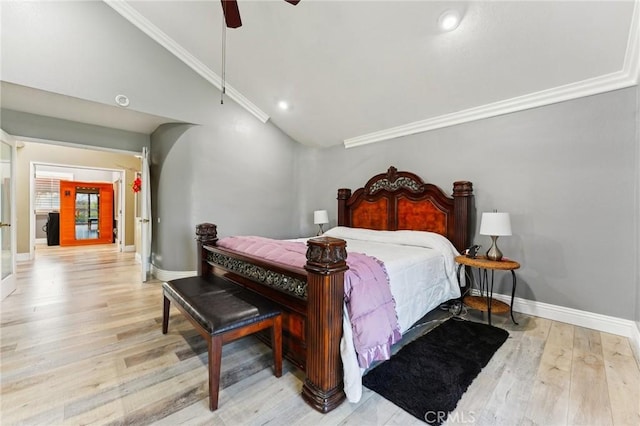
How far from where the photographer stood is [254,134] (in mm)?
4871

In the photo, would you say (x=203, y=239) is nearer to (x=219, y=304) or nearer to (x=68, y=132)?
(x=219, y=304)

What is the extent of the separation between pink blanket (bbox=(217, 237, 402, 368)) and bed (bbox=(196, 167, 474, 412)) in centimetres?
7

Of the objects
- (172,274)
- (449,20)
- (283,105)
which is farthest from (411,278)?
(172,274)

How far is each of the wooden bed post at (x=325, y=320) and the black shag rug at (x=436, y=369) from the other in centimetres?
38

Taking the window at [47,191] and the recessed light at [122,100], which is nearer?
the recessed light at [122,100]

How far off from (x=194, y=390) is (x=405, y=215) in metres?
3.19

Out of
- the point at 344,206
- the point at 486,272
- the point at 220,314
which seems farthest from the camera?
the point at 344,206

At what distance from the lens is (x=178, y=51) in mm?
3854

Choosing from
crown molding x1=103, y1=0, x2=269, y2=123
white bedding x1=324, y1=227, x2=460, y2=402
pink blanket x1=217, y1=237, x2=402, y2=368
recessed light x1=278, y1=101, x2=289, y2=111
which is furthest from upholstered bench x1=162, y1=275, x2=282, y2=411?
crown molding x1=103, y1=0, x2=269, y2=123

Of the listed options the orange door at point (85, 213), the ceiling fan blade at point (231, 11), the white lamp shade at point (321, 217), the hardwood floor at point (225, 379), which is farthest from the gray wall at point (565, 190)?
the orange door at point (85, 213)

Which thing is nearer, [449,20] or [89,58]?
[449,20]

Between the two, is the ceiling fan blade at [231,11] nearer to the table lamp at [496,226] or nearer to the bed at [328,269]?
the bed at [328,269]

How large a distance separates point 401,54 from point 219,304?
10.1ft

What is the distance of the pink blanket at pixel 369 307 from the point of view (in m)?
1.58
